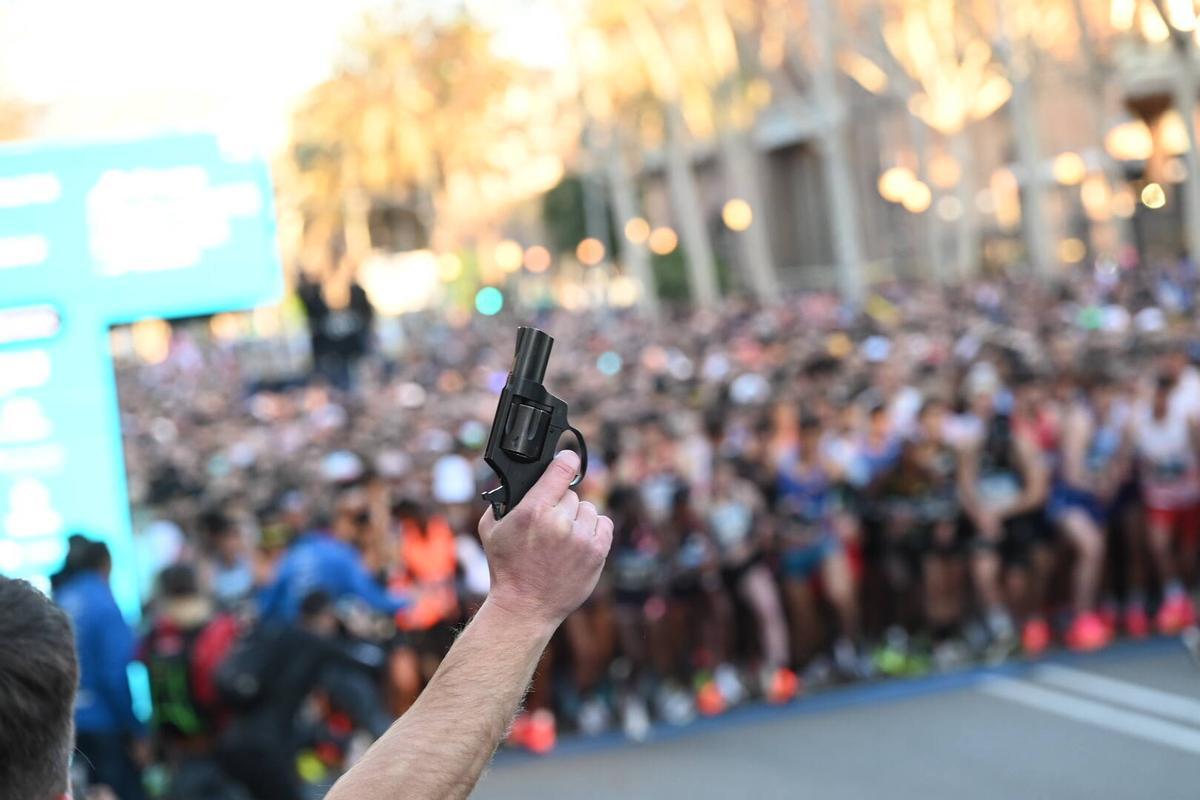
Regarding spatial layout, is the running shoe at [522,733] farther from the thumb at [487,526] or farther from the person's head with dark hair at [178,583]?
the thumb at [487,526]

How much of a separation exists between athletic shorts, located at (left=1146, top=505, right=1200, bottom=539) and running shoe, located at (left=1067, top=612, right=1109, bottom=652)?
0.81 meters

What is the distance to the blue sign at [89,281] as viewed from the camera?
8258 millimetres

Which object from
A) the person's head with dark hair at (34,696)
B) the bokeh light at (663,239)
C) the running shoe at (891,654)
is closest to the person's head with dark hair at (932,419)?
the running shoe at (891,654)

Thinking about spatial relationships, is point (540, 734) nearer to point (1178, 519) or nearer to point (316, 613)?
point (316, 613)

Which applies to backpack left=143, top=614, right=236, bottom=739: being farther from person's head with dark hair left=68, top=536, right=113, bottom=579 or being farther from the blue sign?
person's head with dark hair left=68, top=536, right=113, bottom=579

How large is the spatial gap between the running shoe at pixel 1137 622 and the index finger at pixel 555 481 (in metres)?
10.2

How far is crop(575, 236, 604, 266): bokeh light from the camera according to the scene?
60344 mm

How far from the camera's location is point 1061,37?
38281mm

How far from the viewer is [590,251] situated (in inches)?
2467

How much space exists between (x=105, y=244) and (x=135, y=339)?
192ft

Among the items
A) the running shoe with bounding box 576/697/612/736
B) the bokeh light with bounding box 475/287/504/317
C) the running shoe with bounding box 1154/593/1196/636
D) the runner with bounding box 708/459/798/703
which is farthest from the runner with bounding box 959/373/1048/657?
the bokeh light with bounding box 475/287/504/317

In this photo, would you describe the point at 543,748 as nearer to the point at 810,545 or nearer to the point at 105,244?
the point at 810,545

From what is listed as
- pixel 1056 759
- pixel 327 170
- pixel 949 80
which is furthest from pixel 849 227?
pixel 327 170

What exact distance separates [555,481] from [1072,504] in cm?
988
